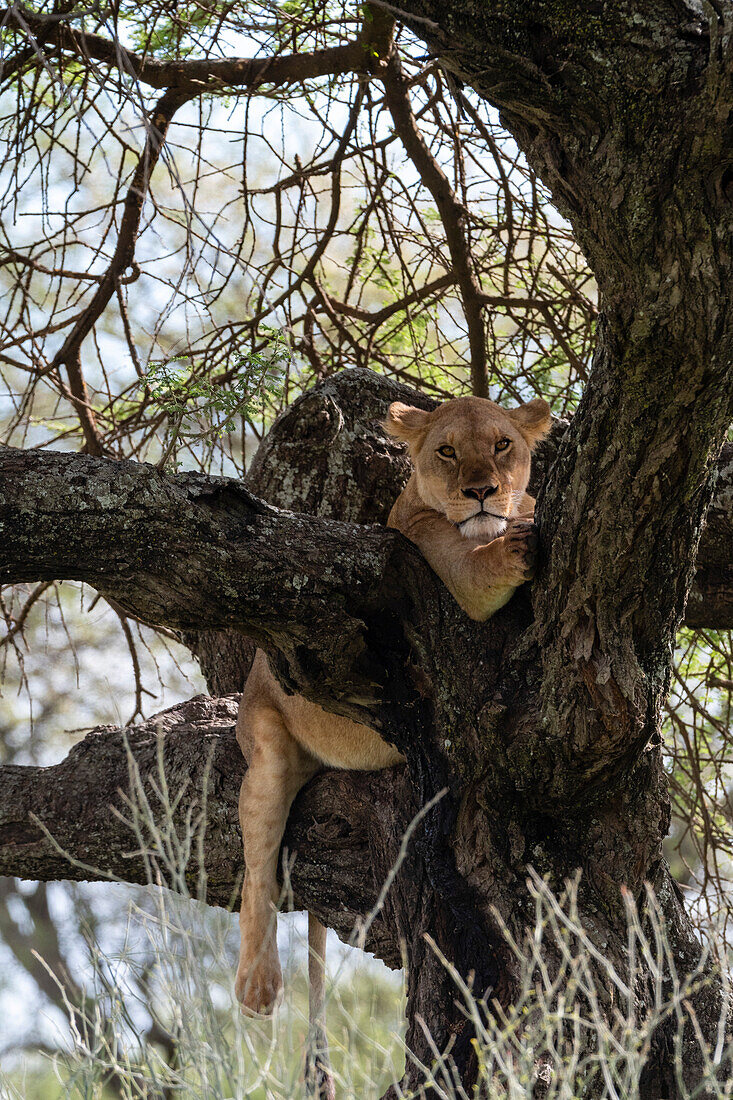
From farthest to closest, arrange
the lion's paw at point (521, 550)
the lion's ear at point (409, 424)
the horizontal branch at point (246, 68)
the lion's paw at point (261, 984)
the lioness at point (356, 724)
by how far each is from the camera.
Answer: the horizontal branch at point (246, 68) < the lion's ear at point (409, 424) < the lion's paw at point (261, 984) < the lioness at point (356, 724) < the lion's paw at point (521, 550)

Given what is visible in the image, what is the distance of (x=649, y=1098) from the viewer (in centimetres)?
340

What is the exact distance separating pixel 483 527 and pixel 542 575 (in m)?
0.53

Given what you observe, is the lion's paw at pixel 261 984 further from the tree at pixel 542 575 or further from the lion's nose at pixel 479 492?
the lion's nose at pixel 479 492

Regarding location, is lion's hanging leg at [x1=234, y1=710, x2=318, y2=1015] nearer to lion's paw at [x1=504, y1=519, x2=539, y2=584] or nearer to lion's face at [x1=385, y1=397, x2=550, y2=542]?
lion's face at [x1=385, y1=397, x2=550, y2=542]

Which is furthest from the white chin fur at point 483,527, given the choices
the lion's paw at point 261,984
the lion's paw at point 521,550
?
the lion's paw at point 261,984

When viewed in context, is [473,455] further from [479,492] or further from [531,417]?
[531,417]

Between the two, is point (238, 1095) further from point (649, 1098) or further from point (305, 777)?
point (305, 777)

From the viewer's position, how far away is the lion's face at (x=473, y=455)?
3.99 meters

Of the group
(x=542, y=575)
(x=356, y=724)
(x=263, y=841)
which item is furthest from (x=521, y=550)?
(x=263, y=841)

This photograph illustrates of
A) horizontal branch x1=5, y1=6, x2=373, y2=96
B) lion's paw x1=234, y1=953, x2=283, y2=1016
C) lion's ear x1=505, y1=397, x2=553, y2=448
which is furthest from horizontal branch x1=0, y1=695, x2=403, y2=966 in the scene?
horizontal branch x1=5, y1=6, x2=373, y2=96

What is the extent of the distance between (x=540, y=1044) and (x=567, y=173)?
92.0 inches

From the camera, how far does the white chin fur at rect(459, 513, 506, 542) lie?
154 inches

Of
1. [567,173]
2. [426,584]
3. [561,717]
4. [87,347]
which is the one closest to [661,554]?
[561,717]

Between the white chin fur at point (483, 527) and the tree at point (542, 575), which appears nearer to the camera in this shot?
the tree at point (542, 575)
